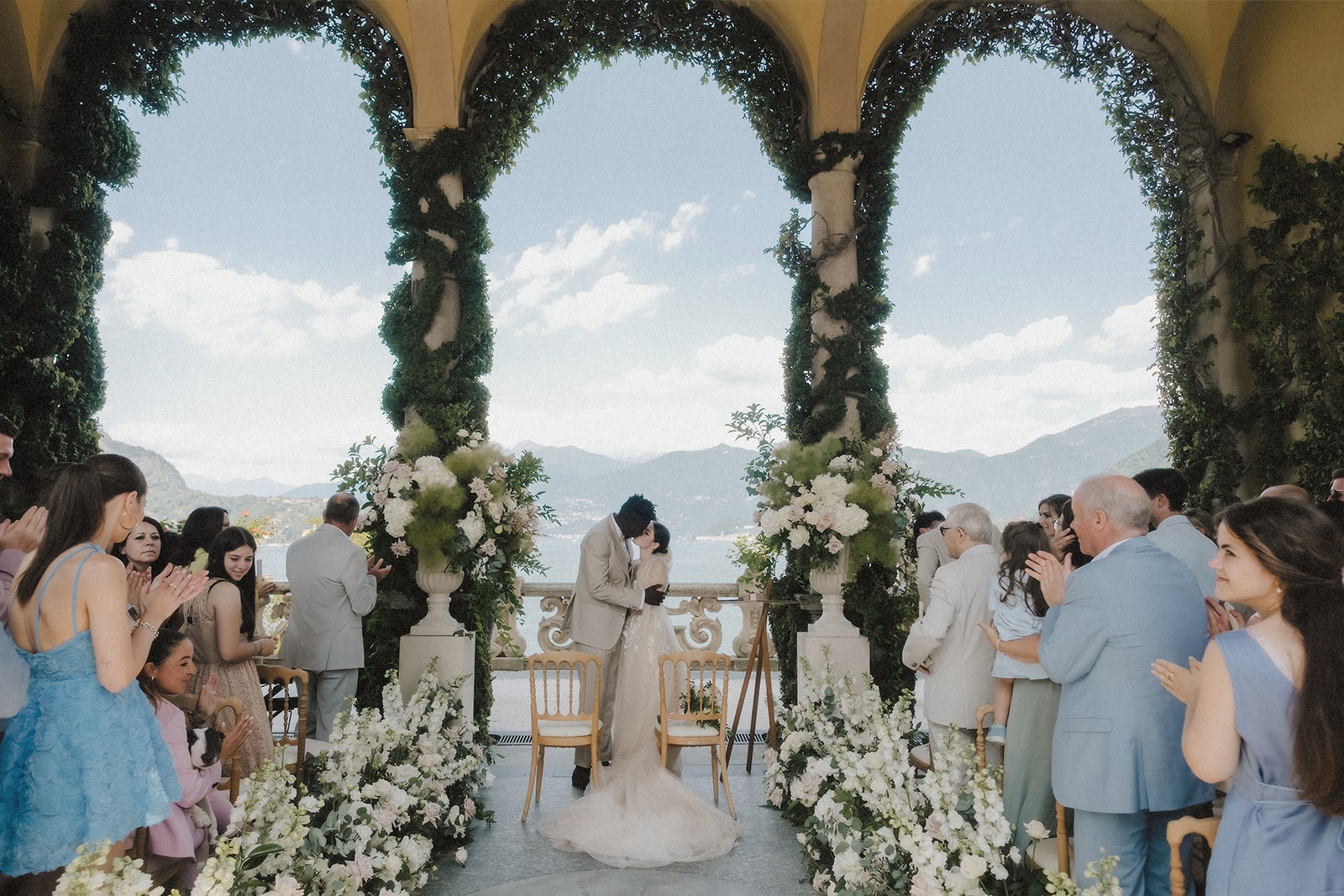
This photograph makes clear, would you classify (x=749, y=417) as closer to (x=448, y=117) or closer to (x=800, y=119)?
(x=800, y=119)

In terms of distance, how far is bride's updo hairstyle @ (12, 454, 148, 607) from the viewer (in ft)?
7.71

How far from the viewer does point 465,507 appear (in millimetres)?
5426

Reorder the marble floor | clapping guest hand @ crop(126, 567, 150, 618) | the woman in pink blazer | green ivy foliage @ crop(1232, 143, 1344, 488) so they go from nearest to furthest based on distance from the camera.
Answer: the woman in pink blazer
clapping guest hand @ crop(126, 567, 150, 618)
the marble floor
green ivy foliage @ crop(1232, 143, 1344, 488)

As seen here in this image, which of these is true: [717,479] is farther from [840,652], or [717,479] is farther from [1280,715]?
[1280,715]

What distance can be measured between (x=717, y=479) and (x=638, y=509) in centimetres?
3976

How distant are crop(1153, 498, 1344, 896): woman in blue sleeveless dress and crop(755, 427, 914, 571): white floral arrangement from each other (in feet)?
10.6

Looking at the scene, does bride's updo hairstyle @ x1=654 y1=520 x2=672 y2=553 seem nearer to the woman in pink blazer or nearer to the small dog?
the woman in pink blazer

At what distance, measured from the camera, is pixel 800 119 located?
6.83m

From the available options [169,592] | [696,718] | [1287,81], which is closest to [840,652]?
[696,718]

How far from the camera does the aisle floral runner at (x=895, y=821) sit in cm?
239

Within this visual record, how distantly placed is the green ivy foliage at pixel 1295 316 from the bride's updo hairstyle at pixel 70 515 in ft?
22.8

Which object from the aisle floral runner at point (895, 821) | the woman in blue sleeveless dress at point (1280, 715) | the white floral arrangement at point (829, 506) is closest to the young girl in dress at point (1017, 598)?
the aisle floral runner at point (895, 821)

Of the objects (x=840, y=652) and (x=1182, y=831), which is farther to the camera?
(x=840, y=652)

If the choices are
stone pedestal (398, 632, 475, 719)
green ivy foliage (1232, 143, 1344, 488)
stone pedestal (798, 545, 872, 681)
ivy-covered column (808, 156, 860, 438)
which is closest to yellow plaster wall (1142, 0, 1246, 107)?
green ivy foliage (1232, 143, 1344, 488)
